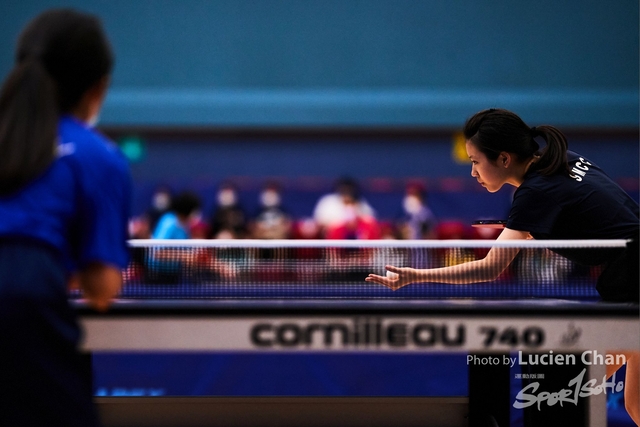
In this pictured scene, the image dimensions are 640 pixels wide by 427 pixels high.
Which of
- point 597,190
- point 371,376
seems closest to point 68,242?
point 597,190

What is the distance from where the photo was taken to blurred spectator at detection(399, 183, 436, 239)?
10.1 meters

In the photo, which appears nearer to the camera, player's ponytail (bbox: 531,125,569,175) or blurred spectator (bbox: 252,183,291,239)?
player's ponytail (bbox: 531,125,569,175)

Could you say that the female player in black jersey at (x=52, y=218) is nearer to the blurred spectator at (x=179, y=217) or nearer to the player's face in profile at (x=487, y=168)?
the player's face in profile at (x=487, y=168)

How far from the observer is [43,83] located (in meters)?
1.37

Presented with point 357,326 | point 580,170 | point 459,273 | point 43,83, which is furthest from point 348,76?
point 43,83

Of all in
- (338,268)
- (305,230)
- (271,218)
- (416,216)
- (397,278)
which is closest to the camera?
(397,278)

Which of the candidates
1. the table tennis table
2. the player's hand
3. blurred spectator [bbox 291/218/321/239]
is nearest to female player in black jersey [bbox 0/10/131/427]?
the table tennis table

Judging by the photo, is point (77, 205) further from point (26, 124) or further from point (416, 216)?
point (416, 216)

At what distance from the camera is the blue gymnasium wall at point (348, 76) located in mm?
11070

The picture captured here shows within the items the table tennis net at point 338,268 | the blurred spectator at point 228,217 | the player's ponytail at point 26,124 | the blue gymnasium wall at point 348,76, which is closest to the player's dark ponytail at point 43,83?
the player's ponytail at point 26,124

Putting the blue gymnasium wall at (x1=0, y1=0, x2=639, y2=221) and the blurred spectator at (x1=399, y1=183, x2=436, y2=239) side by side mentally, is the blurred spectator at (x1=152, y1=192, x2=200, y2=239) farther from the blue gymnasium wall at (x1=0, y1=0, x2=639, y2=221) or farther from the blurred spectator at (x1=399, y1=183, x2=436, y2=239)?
the blue gymnasium wall at (x1=0, y1=0, x2=639, y2=221)

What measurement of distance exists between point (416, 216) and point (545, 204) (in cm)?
823

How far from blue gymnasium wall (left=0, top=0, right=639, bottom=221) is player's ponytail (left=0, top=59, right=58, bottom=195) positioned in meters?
9.67

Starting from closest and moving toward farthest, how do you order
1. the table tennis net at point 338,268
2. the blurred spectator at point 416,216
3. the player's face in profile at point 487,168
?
the table tennis net at point 338,268 < the player's face in profile at point 487,168 < the blurred spectator at point 416,216
